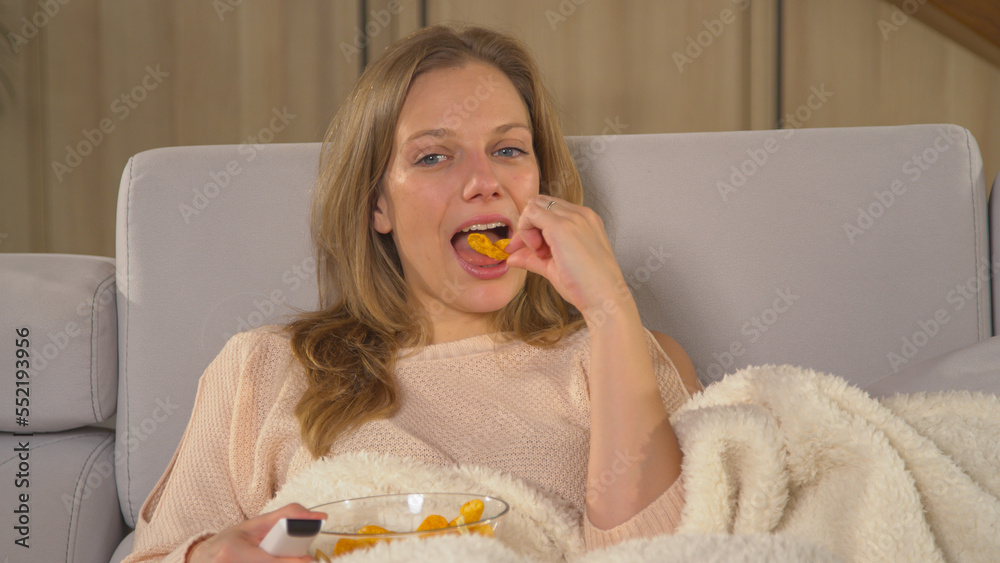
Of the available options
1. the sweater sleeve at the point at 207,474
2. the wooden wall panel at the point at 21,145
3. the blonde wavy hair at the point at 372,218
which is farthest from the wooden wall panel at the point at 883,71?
the wooden wall panel at the point at 21,145

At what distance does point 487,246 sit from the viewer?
1.19 m

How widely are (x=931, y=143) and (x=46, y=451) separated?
1515mm

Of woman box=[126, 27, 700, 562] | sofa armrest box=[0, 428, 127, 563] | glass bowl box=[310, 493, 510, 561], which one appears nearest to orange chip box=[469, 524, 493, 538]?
glass bowl box=[310, 493, 510, 561]

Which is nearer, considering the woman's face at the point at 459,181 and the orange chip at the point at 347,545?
the orange chip at the point at 347,545

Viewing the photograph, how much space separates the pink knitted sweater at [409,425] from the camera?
103 centimetres

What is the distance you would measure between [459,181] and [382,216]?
0.20 m

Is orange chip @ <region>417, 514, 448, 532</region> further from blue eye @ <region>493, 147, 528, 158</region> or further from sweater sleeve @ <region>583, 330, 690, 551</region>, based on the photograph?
blue eye @ <region>493, 147, 528, 158</region>

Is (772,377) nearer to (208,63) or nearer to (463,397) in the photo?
(463,397)

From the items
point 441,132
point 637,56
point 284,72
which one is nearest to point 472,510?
point 441,132

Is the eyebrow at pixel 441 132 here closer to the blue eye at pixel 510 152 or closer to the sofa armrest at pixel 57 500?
the blue eye at pixel 510 152

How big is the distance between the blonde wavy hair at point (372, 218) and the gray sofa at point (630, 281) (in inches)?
3.0

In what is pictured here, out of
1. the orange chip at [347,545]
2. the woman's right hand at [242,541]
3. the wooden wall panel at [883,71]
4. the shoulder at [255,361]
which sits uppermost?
the wooden wall panel at [883,71]

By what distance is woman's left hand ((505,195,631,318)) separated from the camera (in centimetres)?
100

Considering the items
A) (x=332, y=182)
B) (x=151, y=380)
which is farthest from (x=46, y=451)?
(x=332, y=182)
